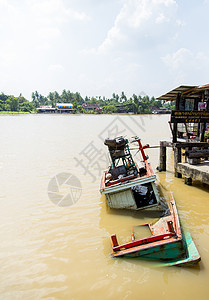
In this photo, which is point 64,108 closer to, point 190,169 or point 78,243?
point 190,169

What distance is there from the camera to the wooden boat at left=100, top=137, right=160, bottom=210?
23.8 feet

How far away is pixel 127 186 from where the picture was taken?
7.18 meters

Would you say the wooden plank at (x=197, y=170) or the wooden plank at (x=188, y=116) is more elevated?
the wooden plank at (x=188, y=116)

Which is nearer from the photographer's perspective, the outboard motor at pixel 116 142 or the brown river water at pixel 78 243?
the brown river water at pixel 78 243

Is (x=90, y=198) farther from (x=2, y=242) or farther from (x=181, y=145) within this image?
(x=181, y=145)

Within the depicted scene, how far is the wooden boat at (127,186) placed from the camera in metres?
7.24

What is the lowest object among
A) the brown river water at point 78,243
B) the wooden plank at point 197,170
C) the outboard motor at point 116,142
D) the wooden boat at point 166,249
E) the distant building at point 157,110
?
the brown river water at point 78,243

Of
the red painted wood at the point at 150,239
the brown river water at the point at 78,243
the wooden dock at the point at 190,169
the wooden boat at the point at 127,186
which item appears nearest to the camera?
the brown river water at the point at 78,243

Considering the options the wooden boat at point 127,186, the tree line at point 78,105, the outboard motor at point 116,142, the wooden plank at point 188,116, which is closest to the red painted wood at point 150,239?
the wooden boat at point 127,186

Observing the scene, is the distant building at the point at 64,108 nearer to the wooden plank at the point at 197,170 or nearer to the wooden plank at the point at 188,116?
the wooden plank at the point at 188,116

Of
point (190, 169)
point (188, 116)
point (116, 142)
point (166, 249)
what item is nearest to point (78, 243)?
point (166, 249)

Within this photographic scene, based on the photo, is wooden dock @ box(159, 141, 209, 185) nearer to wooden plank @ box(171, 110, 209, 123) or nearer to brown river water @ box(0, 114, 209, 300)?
brown river water @ box(0, 114, 209, 300)

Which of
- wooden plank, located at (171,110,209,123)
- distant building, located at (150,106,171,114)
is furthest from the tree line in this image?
wooden plank, located at (171,110,209,123)

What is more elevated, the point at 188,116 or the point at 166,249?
the point at 188,116
